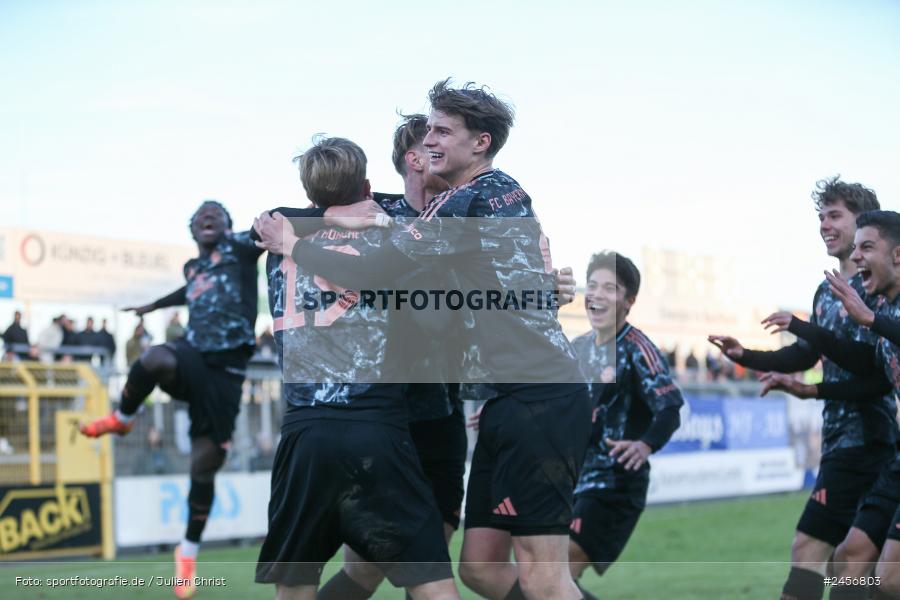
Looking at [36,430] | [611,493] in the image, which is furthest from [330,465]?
[36,430]

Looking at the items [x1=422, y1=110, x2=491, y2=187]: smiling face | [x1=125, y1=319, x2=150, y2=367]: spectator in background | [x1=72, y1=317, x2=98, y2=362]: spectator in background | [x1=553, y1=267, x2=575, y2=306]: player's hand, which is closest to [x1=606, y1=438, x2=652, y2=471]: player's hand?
[x1=553, y1=267, x2=575, y2=306]: player's hand

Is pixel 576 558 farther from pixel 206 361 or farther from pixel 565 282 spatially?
pixel 206 361

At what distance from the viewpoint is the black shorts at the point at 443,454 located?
5902 millimetres

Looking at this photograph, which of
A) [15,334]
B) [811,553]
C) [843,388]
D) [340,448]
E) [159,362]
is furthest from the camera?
[15,334]

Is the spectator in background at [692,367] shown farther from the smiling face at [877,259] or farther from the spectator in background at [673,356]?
the smiling face at [877,259]

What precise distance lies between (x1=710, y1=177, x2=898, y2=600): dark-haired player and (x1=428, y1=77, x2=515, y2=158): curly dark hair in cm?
207

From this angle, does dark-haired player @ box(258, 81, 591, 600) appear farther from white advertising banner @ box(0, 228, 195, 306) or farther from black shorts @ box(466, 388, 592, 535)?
white advertising banner @ box(0, 228, 195, 306)

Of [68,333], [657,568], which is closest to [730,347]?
[657,568]

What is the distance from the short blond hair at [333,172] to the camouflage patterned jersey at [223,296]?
4.34 m

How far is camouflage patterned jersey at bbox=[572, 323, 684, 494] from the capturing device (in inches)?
267

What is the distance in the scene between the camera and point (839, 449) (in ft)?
21.6

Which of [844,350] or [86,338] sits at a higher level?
[844,350]

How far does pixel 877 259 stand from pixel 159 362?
5406 millimetres

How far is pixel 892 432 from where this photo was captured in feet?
21.5
